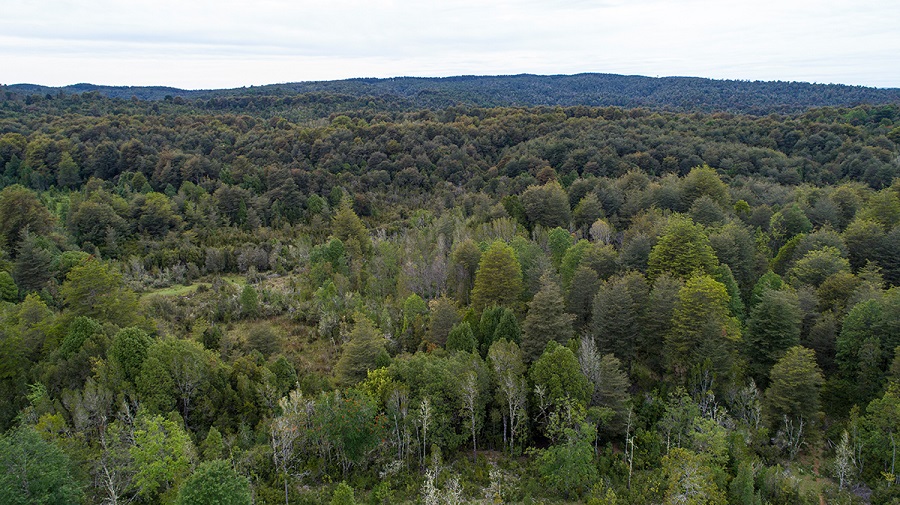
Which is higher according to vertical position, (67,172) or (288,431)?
(67,172)

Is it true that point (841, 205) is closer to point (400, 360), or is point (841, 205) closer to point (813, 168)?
point (813, 168)

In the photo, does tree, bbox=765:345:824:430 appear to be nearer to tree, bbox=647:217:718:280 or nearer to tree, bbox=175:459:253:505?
tree, bbox=647:217:718:280

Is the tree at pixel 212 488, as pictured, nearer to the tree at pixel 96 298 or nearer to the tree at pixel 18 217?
the tree at pixel 96 298

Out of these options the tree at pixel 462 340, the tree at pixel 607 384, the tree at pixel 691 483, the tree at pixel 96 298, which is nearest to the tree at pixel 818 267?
the tree at pixel 607 384

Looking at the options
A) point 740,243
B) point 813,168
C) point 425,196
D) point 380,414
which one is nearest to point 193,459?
point 380,414

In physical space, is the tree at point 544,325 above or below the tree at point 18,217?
below

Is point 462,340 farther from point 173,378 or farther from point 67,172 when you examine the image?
point 67,172

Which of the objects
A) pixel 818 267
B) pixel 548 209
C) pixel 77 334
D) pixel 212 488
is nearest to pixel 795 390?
pixel 818 267
